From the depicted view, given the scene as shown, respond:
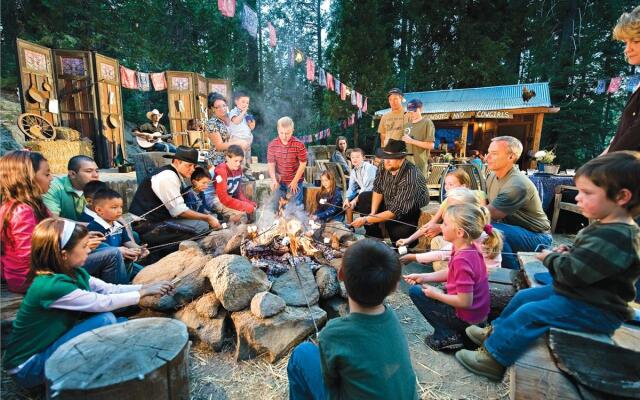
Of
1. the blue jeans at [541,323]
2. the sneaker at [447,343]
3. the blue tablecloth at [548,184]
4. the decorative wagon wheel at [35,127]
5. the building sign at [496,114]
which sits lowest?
the sneaker at [447,343]

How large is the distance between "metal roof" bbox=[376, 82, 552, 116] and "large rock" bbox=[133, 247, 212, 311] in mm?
14881

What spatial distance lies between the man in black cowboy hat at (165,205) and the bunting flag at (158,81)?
1148 centimetres

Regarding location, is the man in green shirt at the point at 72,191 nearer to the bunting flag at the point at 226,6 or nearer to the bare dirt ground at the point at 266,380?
the bare dirt ground at the point at 266,380

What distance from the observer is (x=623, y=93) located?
1948 cm

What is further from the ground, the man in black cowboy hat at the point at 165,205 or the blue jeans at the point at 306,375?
the man in black cowboy hat at the point at 165,205

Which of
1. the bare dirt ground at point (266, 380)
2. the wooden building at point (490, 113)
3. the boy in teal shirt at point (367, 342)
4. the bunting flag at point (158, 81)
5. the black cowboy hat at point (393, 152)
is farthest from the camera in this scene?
the wooden building at point (490, 113)

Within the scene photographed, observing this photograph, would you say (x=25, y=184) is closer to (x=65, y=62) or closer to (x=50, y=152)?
(x=50, y=152)

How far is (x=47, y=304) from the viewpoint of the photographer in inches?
80.2

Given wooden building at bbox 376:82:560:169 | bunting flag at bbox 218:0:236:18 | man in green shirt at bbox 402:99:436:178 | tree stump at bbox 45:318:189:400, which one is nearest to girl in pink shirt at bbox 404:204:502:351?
tree stump at bbox 45:318:189:400


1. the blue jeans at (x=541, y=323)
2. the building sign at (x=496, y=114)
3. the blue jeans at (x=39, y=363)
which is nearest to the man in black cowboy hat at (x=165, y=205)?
the blue jeans at (x=39, y=363)

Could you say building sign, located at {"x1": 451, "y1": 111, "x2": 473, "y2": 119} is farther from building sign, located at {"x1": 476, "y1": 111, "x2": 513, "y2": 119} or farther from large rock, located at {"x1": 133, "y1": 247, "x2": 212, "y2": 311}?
large rock, located at {"x1": 133, "y1": 247, "x2": 212, "y2": 311}

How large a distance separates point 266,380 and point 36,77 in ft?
40.2

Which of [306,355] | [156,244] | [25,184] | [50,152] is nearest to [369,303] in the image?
[306,355]

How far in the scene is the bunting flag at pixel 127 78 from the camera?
12516mm
